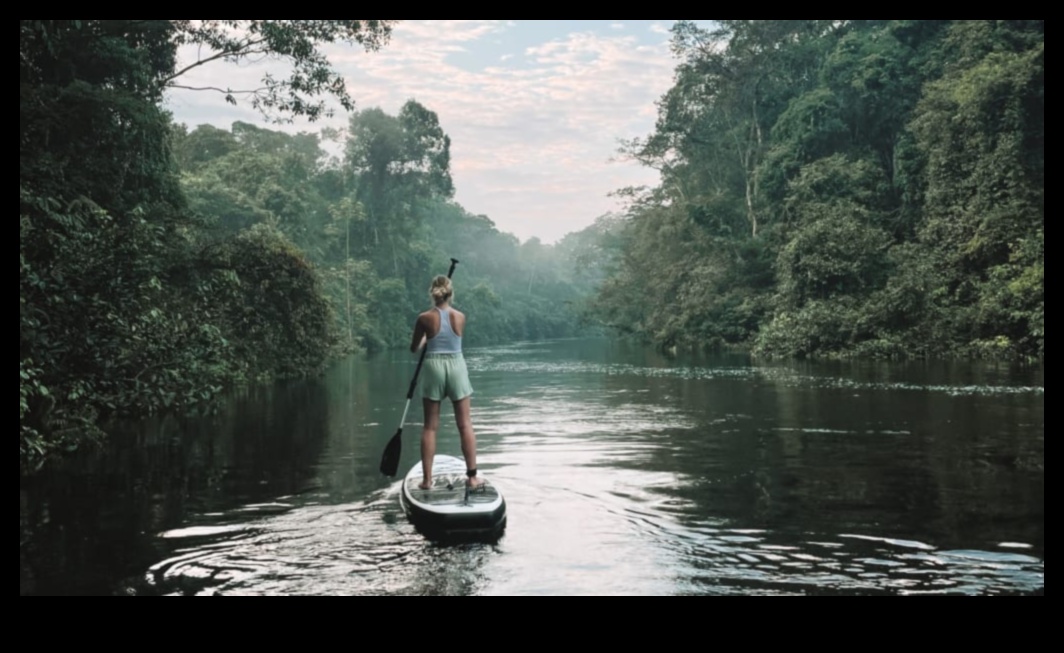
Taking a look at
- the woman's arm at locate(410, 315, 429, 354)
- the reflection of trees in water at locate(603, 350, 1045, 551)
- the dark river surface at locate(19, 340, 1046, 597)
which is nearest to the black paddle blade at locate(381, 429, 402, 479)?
the dark river surface at locate(19, 340, 1046, 597)

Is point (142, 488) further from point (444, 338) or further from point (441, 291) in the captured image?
point (441, 291)

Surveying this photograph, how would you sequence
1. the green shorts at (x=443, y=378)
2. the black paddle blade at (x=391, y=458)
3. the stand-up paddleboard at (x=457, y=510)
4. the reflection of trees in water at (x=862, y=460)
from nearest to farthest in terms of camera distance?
the stand-up paddleboard at (x=457, y=510) → the reflection of trees in water at (x=862, y=460) → the green shorts at (x=443, y=378) → the black paddle blade at (x=391, y=458)

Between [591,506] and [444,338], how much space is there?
1952mm

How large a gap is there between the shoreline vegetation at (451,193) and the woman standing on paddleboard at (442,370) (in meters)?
4.39

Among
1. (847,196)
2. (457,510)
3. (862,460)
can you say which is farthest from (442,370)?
(847,196)

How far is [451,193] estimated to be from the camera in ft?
229

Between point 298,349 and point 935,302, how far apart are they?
21.9m

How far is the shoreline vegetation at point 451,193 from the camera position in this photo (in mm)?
13961

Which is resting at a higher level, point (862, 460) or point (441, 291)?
point (441, 291)

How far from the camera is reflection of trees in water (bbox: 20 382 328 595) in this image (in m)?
6.62

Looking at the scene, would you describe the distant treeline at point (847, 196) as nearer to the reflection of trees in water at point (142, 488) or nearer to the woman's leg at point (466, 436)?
the reflection of trees in water at point (142, 488)

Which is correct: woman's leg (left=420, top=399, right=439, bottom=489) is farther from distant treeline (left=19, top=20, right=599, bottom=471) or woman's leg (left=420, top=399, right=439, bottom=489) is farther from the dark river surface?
distant treeline (left=19, top=20, right=599, bottom=471)

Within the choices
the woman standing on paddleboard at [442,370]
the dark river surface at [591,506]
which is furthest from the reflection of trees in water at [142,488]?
the woman standing on paddleboard at [442,370]

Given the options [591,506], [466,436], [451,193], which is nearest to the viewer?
[466,436]
